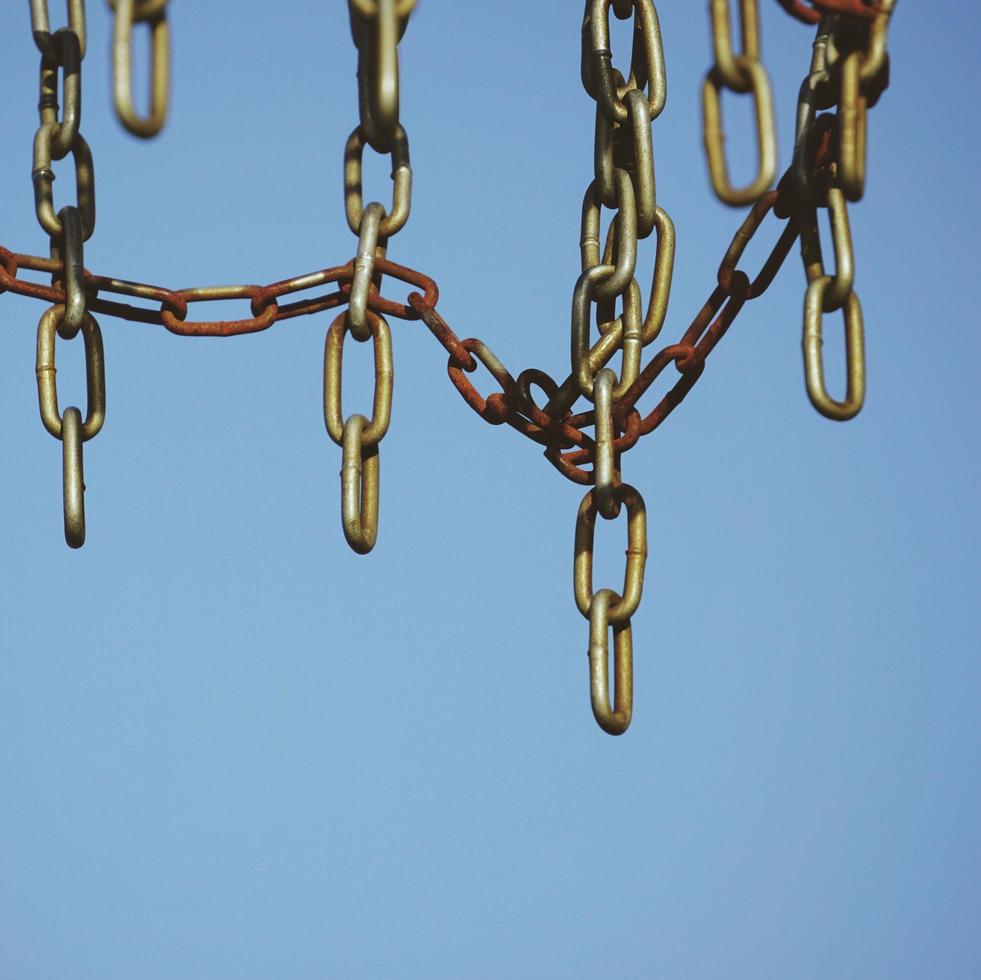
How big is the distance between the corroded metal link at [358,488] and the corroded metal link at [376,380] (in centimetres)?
2

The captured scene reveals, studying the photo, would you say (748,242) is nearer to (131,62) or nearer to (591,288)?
(591,288)

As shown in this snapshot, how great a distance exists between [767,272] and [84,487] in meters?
1.23

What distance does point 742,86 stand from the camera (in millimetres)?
2859

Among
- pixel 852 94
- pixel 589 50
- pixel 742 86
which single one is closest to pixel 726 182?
pixel 742 86

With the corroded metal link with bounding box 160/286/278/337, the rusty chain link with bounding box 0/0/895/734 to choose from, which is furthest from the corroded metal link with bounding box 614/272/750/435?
the corroded metal link with bounding box 160/286/278/337

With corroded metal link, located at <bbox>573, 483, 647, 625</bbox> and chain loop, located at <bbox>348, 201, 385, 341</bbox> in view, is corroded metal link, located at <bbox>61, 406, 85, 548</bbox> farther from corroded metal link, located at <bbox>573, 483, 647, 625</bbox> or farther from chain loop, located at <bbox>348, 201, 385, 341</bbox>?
corroded metal link, located at <bbox>573, 483, 647, 625</bbox>

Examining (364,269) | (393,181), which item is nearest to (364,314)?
(364,269)

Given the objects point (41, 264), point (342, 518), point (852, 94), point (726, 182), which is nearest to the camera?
point (726, 182)

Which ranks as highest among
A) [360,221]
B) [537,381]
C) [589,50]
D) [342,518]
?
[589,50]

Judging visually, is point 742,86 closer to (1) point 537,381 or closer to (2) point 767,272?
(2) point 767,272

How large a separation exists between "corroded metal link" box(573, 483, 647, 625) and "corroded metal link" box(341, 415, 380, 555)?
35 cm

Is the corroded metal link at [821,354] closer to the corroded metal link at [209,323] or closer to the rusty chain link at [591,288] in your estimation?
the rusty chain link at [591,288]

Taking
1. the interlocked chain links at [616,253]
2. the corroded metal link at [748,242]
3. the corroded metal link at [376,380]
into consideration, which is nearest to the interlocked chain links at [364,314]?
the corroded metal link at [376,380]

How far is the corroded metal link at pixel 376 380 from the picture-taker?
353cm
